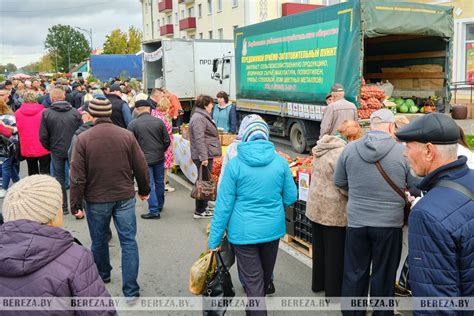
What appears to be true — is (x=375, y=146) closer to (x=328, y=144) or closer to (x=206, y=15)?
(x=328, y=144)

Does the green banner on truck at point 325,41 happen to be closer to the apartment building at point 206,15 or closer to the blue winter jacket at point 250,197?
the blue winter jacket at point 250,197

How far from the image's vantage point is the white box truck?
60.0 ft

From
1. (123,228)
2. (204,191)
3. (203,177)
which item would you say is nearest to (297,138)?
(203,177)

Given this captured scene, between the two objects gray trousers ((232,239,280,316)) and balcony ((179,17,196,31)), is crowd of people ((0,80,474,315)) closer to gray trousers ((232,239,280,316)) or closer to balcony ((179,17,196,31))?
gray trousers ((232,239,280,316))

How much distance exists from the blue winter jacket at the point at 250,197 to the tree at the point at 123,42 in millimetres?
61196

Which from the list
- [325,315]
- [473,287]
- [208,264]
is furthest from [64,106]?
[473,287]

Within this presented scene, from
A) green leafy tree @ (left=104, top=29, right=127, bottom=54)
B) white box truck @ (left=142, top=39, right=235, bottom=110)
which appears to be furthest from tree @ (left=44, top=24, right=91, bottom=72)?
white box truck @ (left=142, top=39, right=235, bottom=110)

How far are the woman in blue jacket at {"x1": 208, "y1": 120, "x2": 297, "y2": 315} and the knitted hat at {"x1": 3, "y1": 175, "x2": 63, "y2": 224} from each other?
5.40 ft

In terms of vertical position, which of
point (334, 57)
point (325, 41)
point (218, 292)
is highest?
point (325, 41)

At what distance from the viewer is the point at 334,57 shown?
10.9m

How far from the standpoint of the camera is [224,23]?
38938mm

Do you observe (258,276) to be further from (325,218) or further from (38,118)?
(38,118)

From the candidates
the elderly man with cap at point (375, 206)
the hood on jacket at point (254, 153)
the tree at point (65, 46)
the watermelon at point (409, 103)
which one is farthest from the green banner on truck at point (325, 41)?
the tree at point (65, 46)

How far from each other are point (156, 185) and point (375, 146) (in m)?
4.45
